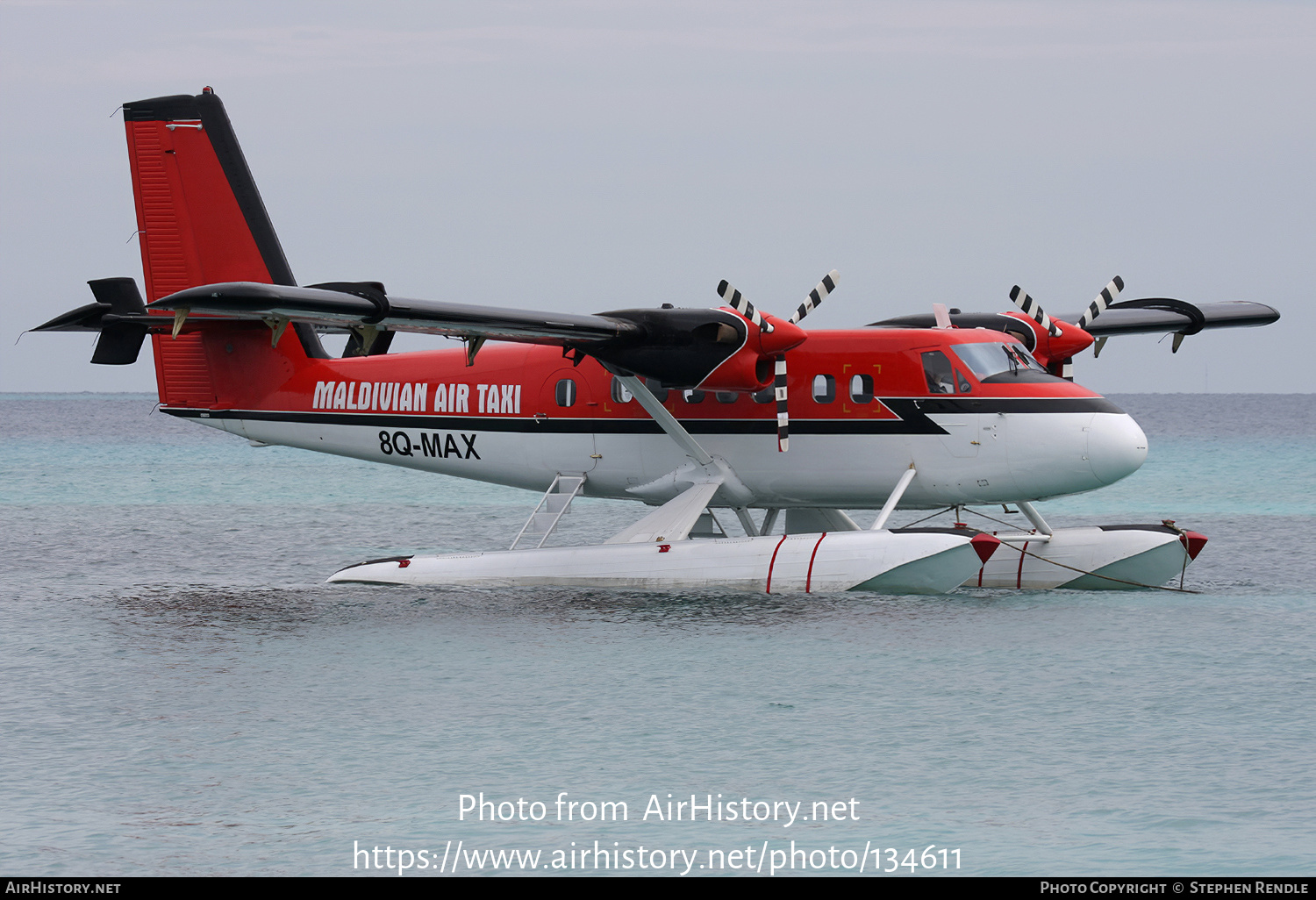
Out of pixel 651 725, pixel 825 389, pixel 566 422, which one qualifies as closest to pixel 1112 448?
pixel 825 389

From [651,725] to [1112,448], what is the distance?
743 cm

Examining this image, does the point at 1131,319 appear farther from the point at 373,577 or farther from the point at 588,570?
the point at 373,577

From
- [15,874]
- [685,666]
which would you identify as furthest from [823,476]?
[15,874]

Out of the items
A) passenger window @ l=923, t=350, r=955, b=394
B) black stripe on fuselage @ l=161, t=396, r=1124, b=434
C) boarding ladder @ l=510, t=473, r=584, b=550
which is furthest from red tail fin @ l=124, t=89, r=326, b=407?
passenger window @ l=923, t=350, r=955, b=394

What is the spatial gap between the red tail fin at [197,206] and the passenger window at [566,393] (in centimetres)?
391

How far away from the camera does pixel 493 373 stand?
1925 centimetres

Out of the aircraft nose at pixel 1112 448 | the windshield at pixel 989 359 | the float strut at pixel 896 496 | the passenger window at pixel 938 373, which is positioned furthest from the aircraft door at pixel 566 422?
the aircraft nose at pixel 1112 448

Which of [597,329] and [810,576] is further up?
[597,329]

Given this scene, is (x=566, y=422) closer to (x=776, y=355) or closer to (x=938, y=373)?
(x=776, y=355)

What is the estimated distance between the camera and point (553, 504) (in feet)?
61.3

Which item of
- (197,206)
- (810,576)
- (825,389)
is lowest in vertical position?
(810,576)

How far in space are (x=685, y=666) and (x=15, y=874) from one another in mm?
6833

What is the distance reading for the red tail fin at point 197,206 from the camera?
1977 centimetres

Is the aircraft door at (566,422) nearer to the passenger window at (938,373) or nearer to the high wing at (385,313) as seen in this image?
the high wing at (385,313)
